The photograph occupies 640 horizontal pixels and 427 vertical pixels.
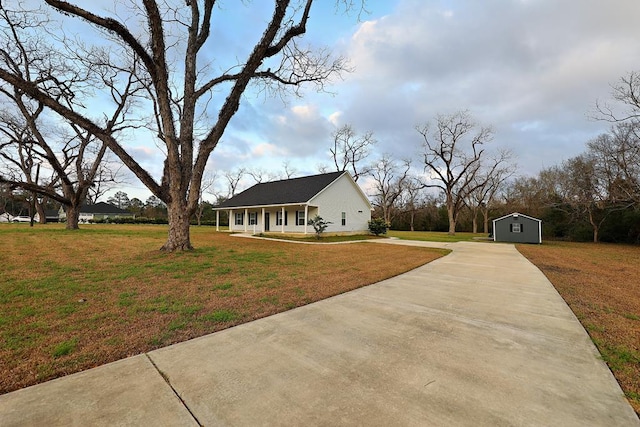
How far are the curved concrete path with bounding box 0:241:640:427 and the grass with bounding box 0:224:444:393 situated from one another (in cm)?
44

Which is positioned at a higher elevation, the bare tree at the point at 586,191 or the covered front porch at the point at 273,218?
the bare tree at the point at 586,191

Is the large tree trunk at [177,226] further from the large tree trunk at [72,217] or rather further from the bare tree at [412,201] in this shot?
the bare tree at [412,201]

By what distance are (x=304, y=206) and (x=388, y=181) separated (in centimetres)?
2699

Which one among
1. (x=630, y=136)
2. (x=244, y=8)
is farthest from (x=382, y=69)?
(x=630, y=136)

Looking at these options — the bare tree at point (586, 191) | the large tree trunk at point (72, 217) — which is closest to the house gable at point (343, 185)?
the bare tree at point (586, 191)

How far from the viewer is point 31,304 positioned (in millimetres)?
4156

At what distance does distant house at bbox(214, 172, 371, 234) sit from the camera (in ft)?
67.3

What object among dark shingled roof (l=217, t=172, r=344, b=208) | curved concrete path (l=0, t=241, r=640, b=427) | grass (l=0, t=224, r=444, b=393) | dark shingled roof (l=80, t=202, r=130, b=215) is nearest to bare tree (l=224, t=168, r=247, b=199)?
dark shingled roof (l=217, t=172, r=344, b=208)

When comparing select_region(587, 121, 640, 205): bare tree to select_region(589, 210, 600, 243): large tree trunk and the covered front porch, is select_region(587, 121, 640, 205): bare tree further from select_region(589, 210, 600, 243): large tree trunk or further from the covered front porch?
the covered front porch

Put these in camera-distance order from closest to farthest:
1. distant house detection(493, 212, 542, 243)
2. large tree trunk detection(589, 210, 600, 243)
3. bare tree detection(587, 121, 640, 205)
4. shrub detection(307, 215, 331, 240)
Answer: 1. bare tree detection(587, 121, 640, 205)
2. shrub detection(307, 215, 331, 240)
3. distant house detection(493, 212, 542, 243)
4. large tree trunk detection(589, 210, 600, 243)

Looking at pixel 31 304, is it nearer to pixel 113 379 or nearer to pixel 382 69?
A: pixel 113 379

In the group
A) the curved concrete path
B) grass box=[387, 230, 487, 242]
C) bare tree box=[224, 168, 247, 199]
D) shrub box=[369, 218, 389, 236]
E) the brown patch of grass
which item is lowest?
grass box=[387, 230, 487, 242]

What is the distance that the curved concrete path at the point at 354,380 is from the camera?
1825mm

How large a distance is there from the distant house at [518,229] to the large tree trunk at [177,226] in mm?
24287
